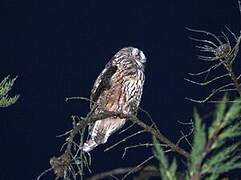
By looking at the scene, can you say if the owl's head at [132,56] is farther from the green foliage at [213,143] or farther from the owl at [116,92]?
the green foliage at [213,143]

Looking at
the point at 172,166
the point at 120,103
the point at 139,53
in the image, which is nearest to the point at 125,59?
the point at 139,53

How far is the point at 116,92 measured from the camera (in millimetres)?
2000

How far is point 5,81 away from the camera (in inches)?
44.4

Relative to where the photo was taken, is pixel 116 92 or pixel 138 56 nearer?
pixel 116 92

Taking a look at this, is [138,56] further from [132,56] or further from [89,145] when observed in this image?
[89,145]

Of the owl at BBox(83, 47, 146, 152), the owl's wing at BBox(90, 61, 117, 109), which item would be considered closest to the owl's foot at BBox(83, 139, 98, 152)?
the owl at BBox(83, 47, 146, 152)

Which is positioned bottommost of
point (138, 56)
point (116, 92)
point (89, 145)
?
point (89, 145)

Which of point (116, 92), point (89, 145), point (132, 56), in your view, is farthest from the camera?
point (132, 56)

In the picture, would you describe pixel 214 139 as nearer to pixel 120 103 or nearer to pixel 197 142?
pixel 197 142

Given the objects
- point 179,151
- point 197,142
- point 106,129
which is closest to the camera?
point 197,142

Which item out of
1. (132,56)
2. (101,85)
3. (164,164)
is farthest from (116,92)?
(164,164)

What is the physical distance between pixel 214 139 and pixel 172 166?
0.05 m

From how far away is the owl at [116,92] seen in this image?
187 cm

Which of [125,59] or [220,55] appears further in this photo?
[125,59]
